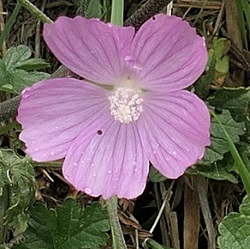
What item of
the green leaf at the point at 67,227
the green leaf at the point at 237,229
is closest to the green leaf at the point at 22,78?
the green leaf at the point at 67,227

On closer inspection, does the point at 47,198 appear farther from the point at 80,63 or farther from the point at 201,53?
the point at 201,53

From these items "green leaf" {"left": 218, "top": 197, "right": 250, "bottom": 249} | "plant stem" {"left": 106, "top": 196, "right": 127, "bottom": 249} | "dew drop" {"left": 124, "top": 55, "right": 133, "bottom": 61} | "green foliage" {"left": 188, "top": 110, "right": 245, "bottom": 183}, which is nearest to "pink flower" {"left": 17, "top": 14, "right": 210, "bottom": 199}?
"dew drop" {"left": 124, "top": 55, "right": 133, "bottom": 61}

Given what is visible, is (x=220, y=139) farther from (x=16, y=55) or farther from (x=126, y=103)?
(x=16, y=55)

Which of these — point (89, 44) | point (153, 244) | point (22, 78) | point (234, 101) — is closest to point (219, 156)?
point (234, 101)

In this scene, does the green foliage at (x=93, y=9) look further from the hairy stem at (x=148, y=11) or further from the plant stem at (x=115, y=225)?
the plant stem at (x=115, y=225)

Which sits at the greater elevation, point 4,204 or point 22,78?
point 22,78

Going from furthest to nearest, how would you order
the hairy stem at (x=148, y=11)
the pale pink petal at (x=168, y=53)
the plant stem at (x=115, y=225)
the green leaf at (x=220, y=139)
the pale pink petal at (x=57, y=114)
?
the green leaf at (x=220, y=139), the hairy stem at (x=148, y=11), the plant stem at (x=115, y=225), the pale pink petal at (x=57, y=114), the pale pink petal at (x=168, y=53)
